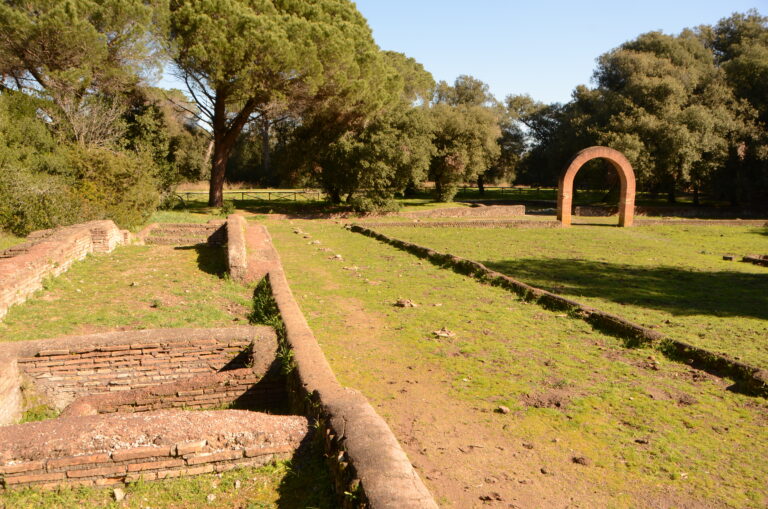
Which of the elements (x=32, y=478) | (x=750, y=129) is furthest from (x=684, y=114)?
(x=32, y=478)

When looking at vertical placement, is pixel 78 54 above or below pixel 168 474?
above

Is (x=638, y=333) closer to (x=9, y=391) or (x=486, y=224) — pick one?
(x=9, y=391)

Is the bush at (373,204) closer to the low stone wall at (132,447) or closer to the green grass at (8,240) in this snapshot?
the green grass at (8,240)

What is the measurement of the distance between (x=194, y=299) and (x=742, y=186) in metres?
30.2

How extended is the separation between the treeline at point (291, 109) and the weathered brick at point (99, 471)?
12.3 m

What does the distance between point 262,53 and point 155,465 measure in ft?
67.1

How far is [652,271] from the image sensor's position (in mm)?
11969

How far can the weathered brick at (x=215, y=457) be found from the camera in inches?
144

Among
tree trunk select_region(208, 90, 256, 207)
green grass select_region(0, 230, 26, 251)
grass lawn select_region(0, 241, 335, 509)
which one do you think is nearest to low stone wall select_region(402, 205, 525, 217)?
tree trunk select_region(208, 90, 256, 207)

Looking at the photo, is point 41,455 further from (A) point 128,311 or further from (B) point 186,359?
(A) point 128,311

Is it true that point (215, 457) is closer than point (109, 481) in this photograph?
No


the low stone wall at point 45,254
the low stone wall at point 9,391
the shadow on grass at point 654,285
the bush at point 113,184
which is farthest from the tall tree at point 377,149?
the low stone wall at point 9,391

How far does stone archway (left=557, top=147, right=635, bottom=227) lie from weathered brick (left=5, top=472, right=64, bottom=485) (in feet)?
71.6

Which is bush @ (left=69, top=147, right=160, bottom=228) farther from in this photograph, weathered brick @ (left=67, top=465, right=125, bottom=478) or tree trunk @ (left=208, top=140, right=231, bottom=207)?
weathered brick @ (left=67, top=465, right=125, bottom=478)
